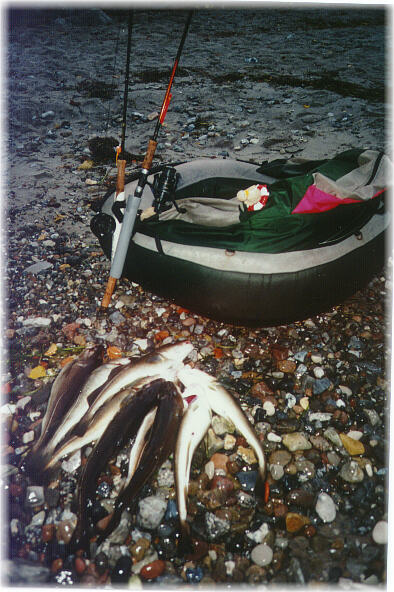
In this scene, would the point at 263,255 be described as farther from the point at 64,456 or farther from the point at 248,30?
the point at 248,30

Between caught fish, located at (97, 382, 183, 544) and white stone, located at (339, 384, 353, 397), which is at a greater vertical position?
white stone, located at (339, 384, 353, 397)

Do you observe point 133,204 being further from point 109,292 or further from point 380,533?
point 380,533

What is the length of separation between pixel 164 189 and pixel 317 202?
1.16 meters

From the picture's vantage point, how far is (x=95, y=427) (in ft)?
8.34

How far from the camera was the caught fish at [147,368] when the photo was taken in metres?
2.67

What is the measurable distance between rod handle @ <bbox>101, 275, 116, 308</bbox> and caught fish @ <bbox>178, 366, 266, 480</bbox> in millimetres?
871

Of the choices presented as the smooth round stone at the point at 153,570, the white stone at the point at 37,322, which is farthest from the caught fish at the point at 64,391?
the smooth round stone at the point at 153,570

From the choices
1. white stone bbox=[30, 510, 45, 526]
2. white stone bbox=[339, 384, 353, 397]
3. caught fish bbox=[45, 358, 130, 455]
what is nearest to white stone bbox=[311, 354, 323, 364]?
white stone bbox=[339, 384, 353, 397]

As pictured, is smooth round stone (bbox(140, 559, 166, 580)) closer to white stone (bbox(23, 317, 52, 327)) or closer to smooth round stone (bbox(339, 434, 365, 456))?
smooth round stone (bbox(339, 434, 365, 456))

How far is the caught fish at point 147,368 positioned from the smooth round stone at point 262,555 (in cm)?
115

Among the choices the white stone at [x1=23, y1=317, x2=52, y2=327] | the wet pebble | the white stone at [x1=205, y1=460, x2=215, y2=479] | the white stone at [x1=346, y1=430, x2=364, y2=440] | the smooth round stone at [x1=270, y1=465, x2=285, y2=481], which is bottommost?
the wet pebble

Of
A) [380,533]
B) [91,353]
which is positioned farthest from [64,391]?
[380,533]

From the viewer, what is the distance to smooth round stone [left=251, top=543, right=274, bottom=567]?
2.10m

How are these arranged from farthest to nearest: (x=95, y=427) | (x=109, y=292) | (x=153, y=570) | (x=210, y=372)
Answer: (x=109, y=292) < (x=210, y=372) < (x=95, y=427) < (x=153, y=570)
